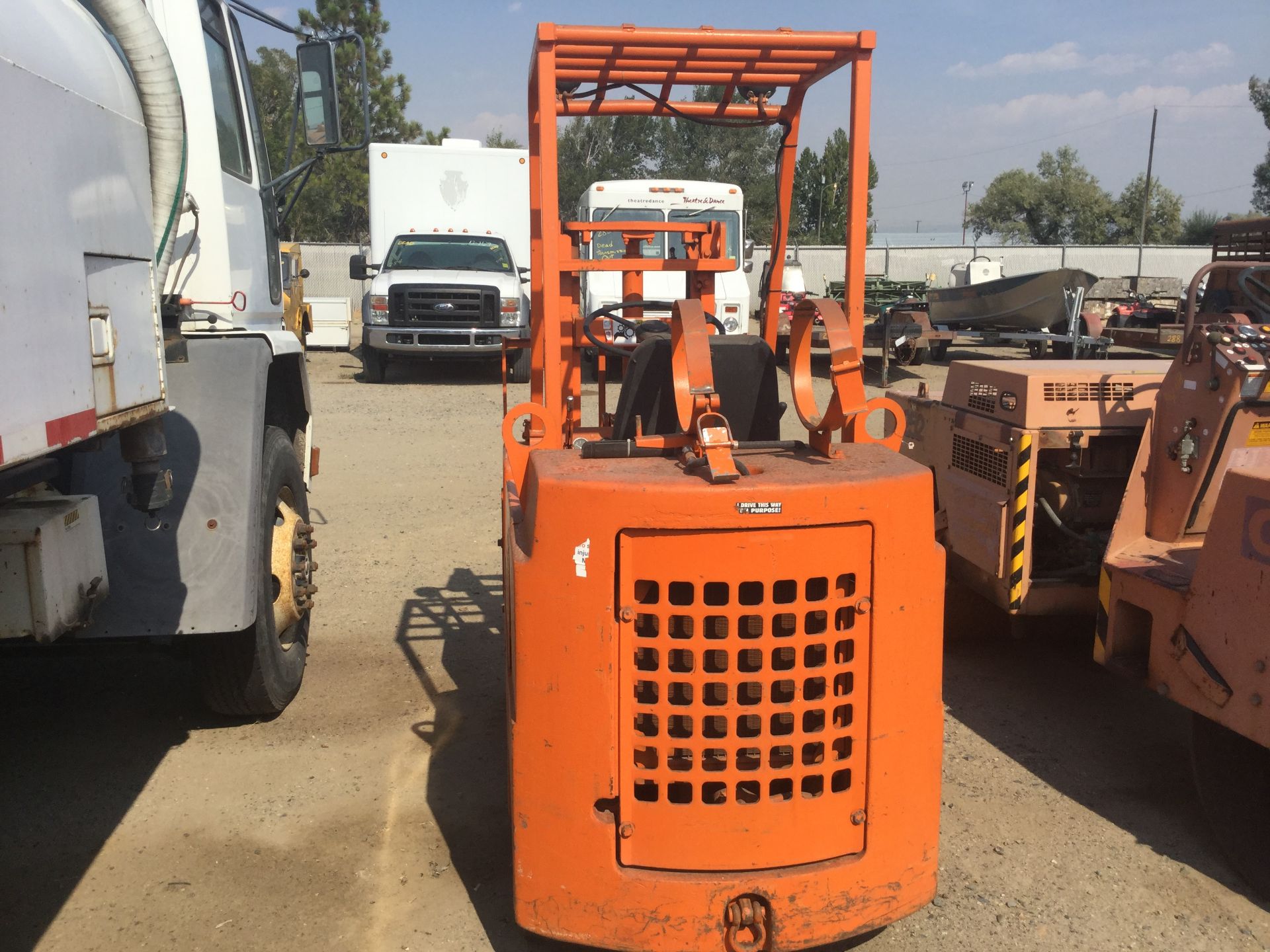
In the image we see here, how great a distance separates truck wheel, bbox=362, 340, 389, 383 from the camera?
16312 mm

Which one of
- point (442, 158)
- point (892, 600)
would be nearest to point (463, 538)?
point (892, 600)

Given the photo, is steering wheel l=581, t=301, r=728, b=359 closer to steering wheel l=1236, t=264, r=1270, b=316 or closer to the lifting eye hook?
the lifting eye hook

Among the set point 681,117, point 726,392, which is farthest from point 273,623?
point 681,117

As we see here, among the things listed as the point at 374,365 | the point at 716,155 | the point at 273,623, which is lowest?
the point at 273,623

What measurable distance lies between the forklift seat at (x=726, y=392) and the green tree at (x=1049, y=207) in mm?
63521

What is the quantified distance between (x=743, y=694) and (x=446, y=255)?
572 inches

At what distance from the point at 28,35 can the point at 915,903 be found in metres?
3.01

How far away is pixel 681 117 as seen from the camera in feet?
14.8

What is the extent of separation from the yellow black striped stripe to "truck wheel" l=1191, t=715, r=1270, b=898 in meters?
1.15

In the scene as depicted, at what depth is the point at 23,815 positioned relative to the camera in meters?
3.68

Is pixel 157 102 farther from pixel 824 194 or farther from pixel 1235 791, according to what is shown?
pixel 824 194

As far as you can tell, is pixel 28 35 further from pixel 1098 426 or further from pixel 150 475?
pixel 1098 426

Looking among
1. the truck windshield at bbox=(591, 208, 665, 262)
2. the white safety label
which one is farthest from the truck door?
the truck windshield at bbox=(591, 208, 665, 262)

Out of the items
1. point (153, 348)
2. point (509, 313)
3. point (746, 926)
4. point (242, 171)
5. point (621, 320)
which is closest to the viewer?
point (746, 926)
